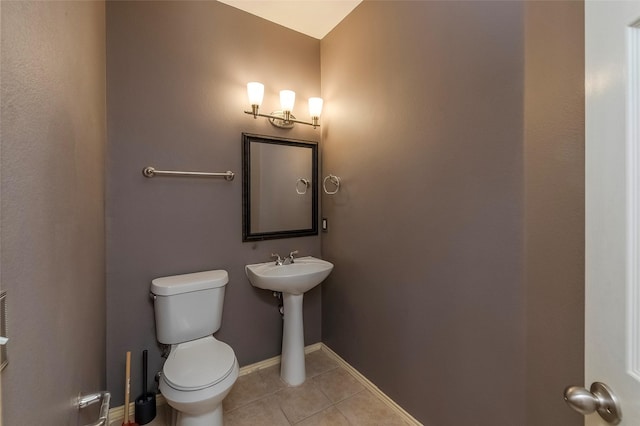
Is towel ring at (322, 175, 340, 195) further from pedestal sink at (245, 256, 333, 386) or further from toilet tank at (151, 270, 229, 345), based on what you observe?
toilet tank at (151, 270, 229, 345)

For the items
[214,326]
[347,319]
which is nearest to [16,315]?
[214,326]

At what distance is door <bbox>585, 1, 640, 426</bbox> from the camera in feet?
1.52

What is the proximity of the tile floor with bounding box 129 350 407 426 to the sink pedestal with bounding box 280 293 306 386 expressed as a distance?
0.23 ft

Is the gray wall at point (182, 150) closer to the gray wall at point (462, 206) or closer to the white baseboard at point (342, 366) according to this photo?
the white baseboard at point (342, 366)

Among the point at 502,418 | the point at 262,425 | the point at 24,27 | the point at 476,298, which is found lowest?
the point at 262,425

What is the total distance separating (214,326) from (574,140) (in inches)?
81.1

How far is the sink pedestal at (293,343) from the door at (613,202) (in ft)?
5.47

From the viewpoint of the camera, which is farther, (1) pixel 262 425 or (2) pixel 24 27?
(1) pixel 262 425

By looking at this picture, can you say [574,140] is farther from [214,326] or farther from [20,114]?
[214,326]

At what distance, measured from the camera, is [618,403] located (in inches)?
19.2

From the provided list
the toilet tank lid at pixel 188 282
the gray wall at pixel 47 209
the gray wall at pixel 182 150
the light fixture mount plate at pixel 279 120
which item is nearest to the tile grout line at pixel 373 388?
the gray wall at pixel 182 150

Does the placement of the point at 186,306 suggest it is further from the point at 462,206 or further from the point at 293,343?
the point at 462,206

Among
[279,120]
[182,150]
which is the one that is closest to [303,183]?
[279,120]

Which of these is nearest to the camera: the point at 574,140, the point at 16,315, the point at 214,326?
the point at 16,315
